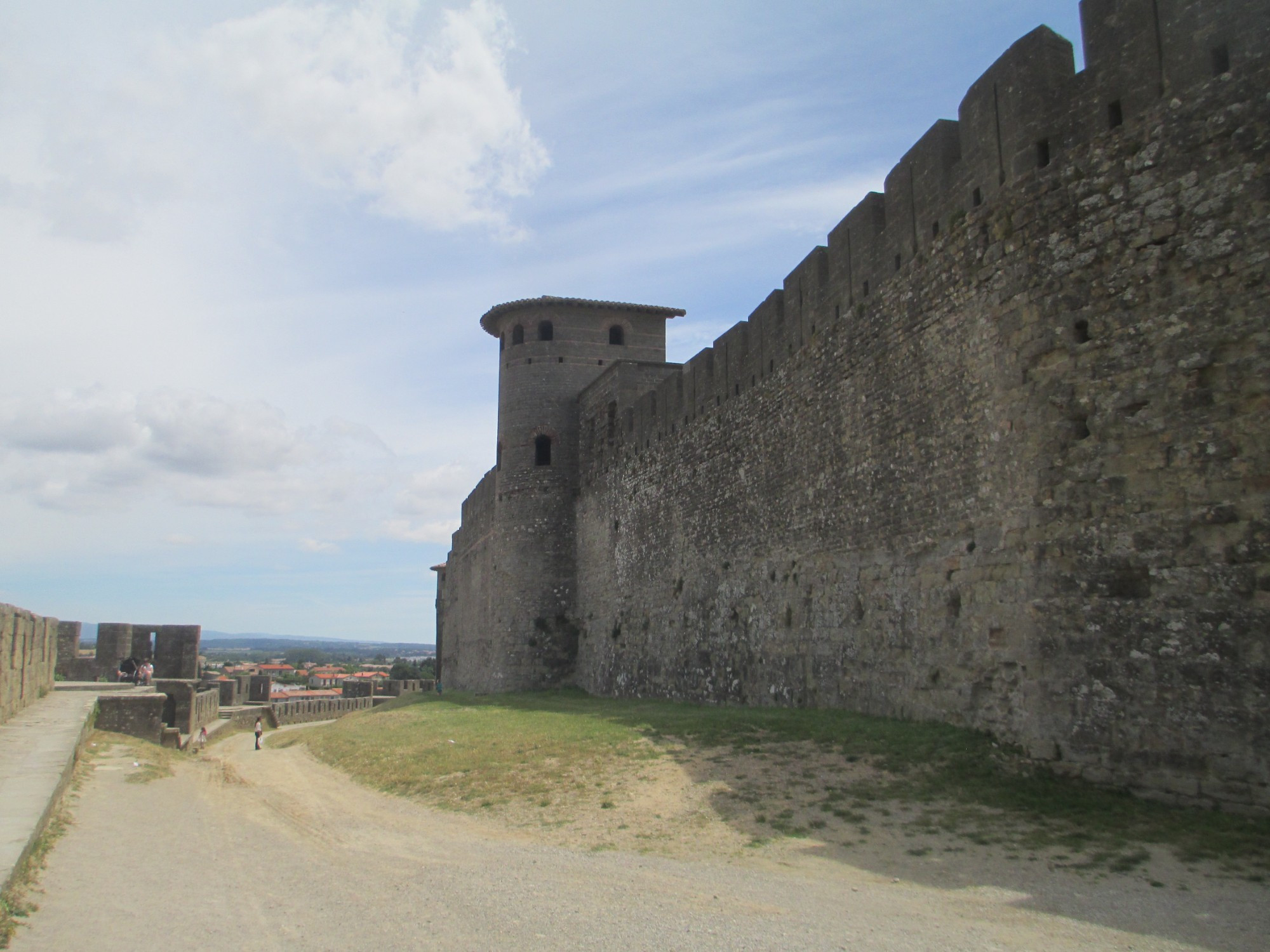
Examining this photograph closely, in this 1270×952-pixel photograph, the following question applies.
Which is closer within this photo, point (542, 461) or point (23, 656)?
point (23, 656)

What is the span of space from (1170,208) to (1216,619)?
322 cm

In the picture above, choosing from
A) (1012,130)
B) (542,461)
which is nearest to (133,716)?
(542,461)

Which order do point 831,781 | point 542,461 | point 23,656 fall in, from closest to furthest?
point 831,781, point 23,656, point 542,461

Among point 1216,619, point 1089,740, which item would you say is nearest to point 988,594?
point 1089,740

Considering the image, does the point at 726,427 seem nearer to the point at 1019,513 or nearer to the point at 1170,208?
the point at 1019,513

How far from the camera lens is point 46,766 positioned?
1018cm

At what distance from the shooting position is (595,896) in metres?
6.40

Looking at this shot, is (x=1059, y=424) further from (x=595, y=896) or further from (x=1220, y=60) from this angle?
(x=595, y=896)

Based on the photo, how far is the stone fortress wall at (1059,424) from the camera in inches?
287

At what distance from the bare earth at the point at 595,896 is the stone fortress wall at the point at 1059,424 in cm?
196

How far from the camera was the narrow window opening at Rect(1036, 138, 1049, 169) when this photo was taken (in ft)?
30.5

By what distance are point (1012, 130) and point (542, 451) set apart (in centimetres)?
1809

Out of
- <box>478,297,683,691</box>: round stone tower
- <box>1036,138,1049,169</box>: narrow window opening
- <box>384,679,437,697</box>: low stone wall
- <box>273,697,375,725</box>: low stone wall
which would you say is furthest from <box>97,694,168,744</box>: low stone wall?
<box>384,679,437,697</box>: low stone wall

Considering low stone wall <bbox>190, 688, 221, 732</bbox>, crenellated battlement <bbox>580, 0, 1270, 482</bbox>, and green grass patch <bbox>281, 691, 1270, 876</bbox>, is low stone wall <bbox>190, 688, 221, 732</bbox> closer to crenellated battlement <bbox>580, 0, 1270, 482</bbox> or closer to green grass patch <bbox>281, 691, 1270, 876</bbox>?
green grass patch <bbox>281, 691, 1270, 876</bbox>
